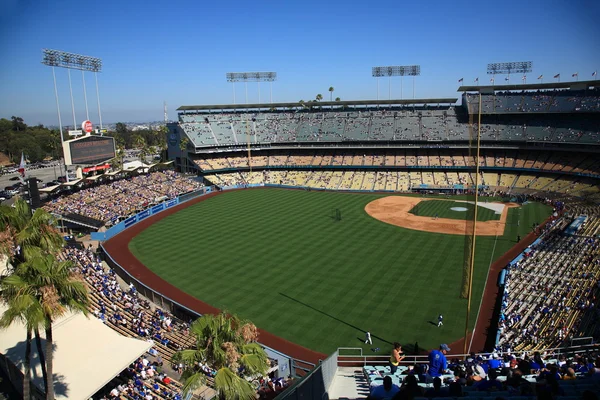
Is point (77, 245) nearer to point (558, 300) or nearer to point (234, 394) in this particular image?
point (234, 394)

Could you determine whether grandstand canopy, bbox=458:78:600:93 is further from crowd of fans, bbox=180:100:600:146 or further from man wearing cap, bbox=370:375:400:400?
man wearing cap, bbox=370:375:400:400

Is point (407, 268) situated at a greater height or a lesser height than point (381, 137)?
lesser

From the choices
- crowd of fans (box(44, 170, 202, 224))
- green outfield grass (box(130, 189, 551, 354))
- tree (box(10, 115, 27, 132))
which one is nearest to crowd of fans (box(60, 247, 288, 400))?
green outfield grass (box(130, 189, 551, 354))

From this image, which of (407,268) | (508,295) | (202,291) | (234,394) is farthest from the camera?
(407,268)

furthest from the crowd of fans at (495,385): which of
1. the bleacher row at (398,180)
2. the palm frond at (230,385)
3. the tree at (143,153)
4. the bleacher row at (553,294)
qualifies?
the tree at (143,153)

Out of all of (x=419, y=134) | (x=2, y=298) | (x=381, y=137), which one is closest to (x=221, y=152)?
(x=381, y=137)

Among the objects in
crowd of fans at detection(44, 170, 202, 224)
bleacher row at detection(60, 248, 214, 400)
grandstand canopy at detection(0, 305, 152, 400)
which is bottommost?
bleacher row at detection(60, 248, 214, 400)
